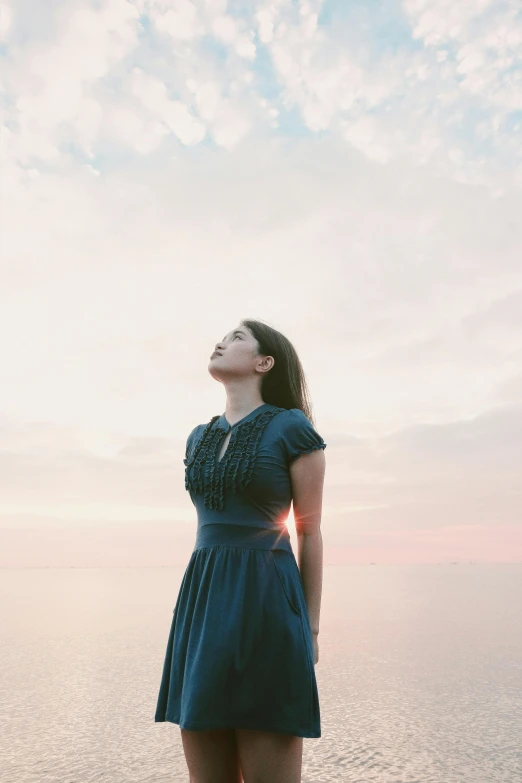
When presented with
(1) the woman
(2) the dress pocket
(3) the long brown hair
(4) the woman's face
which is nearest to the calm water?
(1) the woman

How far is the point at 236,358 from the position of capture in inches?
96.4

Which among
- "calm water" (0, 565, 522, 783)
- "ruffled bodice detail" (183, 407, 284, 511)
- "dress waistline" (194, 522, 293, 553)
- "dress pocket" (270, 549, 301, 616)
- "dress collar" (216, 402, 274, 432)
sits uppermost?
"dress collar" (216, 402, 274, 432)

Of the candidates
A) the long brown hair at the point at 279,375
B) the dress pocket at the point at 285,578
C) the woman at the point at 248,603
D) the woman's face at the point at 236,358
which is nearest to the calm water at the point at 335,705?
the woman at the point at 248,603

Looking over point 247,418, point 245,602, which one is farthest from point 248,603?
point 247,418

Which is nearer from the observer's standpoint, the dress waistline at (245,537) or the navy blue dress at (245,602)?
the navy blue dress at (245,602)

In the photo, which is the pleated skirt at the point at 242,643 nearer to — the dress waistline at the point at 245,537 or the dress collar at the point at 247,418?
the dress waistline at the point at 245,537

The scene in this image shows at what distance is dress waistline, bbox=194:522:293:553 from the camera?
2.15 m

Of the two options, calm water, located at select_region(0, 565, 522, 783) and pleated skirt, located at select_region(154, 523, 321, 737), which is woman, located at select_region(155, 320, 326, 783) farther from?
calm water, located at select_region(0, 565, 522, 783)

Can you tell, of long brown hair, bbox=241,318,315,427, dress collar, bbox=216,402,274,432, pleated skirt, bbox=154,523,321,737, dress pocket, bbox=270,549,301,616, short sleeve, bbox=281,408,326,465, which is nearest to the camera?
pleated skirt, bbox=154,523,321,737

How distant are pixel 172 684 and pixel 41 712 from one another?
539 centimetres

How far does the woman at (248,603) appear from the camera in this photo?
197 centimetres

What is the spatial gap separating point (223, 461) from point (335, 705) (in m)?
5.88

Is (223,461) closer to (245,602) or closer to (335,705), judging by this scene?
(245,602)

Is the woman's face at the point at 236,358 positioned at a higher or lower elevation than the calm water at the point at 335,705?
higher
